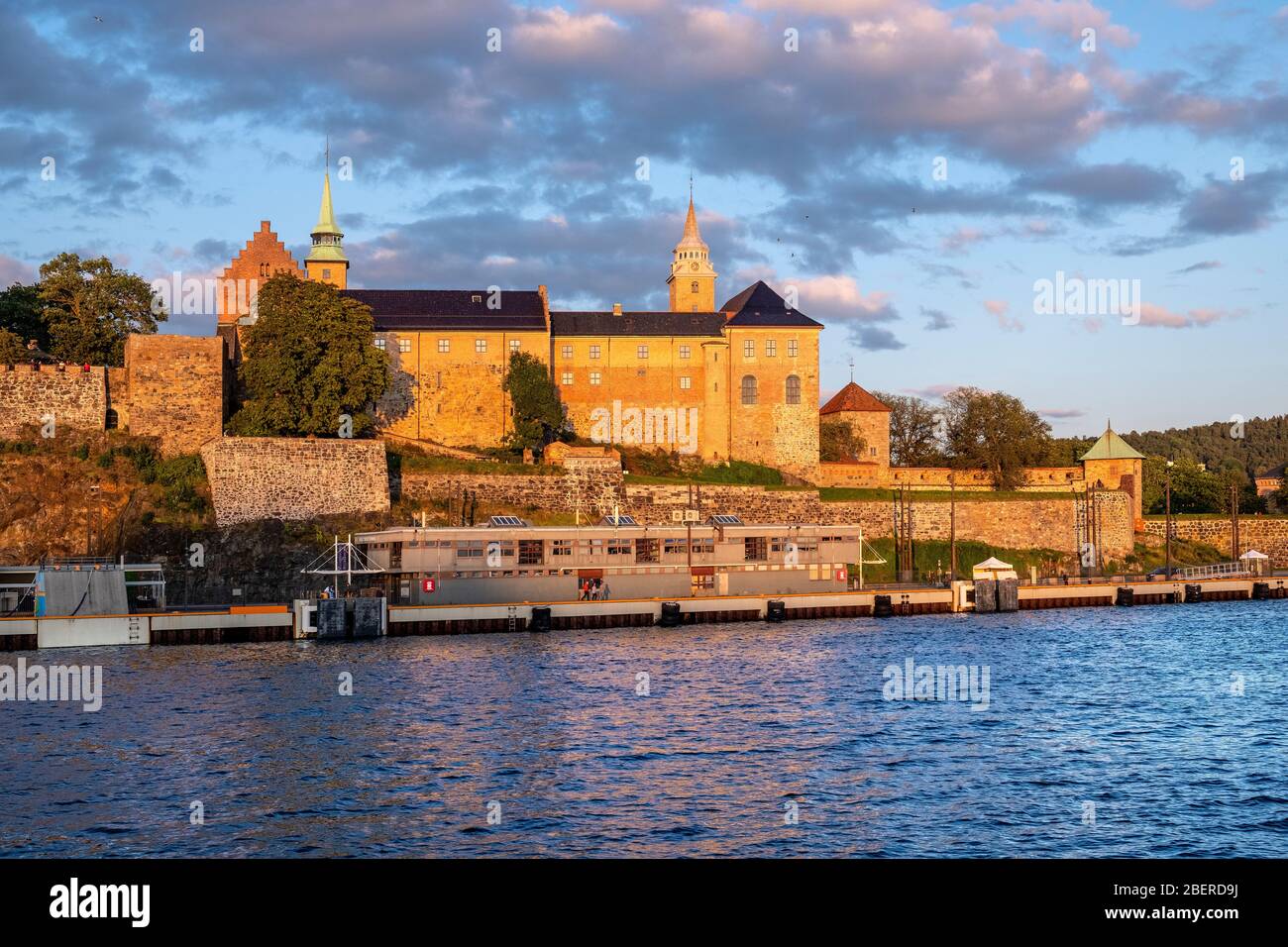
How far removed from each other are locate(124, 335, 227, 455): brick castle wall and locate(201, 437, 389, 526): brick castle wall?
7.97 feet

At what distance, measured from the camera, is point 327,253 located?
3885 inches

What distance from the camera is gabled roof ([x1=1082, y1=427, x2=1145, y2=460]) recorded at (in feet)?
326

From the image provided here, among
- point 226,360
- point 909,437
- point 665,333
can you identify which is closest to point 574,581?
point 226,360

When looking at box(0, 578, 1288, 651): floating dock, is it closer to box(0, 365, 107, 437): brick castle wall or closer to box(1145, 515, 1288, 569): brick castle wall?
box(0, 365, 107, 437): brick castle wall

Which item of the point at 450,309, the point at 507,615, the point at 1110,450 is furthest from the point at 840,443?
the point at 507,615

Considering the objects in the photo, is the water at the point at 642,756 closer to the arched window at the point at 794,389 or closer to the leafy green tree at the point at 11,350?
the leafy green tree at the point at 11,350

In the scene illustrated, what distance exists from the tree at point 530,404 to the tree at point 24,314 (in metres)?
30.1

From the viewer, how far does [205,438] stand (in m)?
70.6

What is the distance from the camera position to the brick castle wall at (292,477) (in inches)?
2638

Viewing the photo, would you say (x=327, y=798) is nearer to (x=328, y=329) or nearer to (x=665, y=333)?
(x=328, y=329)

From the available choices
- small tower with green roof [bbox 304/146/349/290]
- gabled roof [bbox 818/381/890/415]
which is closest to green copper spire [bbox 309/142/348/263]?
small tower with green roof [bbox 304/146/349/290]

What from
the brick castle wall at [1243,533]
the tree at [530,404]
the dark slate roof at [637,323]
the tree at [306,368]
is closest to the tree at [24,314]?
the tree at [306,368]
